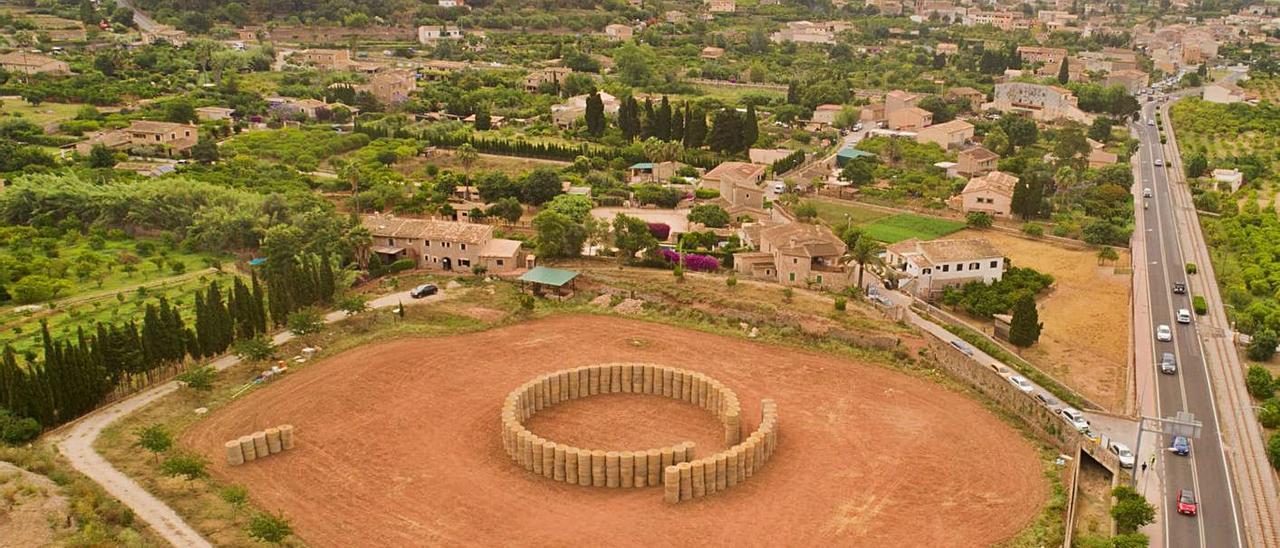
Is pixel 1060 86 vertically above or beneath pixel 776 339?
above

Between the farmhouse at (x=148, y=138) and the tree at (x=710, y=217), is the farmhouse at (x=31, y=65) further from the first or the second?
the tree at (x=710, y=217)

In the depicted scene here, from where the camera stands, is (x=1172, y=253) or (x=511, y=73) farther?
(x=511, y=73)

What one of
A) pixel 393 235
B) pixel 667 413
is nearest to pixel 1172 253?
pixel 667 413

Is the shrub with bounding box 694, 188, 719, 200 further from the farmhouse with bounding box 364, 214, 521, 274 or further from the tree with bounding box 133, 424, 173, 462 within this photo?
the tree with bounding box 133, 424, 173, 462

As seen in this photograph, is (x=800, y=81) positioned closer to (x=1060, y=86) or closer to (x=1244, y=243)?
(x=1060, y=86)

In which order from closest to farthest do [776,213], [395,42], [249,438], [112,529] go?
[112,529] < [249,438] < [776,213] < [395,42]

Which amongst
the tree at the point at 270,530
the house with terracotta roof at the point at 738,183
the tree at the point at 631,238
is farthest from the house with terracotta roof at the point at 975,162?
the tree at the point at 270,530

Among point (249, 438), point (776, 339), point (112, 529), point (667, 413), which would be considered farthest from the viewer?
point (776, 339)
